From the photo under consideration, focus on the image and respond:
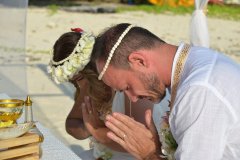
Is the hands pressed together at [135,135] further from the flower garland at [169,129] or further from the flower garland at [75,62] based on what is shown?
the flower garland at [75,62]

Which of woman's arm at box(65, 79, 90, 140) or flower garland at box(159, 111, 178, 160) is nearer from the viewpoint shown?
flower garland at box(159, 111, 178, 160)

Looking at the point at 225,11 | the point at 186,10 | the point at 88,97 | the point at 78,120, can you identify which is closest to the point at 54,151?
the point at 88,97

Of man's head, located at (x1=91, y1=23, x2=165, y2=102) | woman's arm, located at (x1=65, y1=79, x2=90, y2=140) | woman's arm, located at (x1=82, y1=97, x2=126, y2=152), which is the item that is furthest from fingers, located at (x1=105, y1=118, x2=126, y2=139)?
woman's arm, located at (x1=65, y1=79, x2=90, y2=140)

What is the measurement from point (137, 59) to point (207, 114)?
1.14 feet

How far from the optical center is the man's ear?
1781mm

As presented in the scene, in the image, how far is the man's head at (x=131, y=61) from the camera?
1.80m

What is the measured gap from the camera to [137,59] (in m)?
1.79

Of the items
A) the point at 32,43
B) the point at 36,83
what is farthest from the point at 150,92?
the point at 32,43

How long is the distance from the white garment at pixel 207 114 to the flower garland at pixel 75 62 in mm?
581

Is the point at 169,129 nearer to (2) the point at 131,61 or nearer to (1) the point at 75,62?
(2) the point at 131,61

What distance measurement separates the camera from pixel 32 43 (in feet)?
30.0

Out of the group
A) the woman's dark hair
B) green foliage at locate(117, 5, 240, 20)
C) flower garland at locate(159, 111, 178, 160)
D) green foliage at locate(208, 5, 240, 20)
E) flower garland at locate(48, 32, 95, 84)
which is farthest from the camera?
green foliage at locate(117, 5, 240, 20)

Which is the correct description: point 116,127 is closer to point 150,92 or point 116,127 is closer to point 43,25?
point 150,92

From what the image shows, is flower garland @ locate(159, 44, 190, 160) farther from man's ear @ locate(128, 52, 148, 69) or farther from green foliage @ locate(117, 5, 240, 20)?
green foliage @ locate(117, 5, 240, 20)
